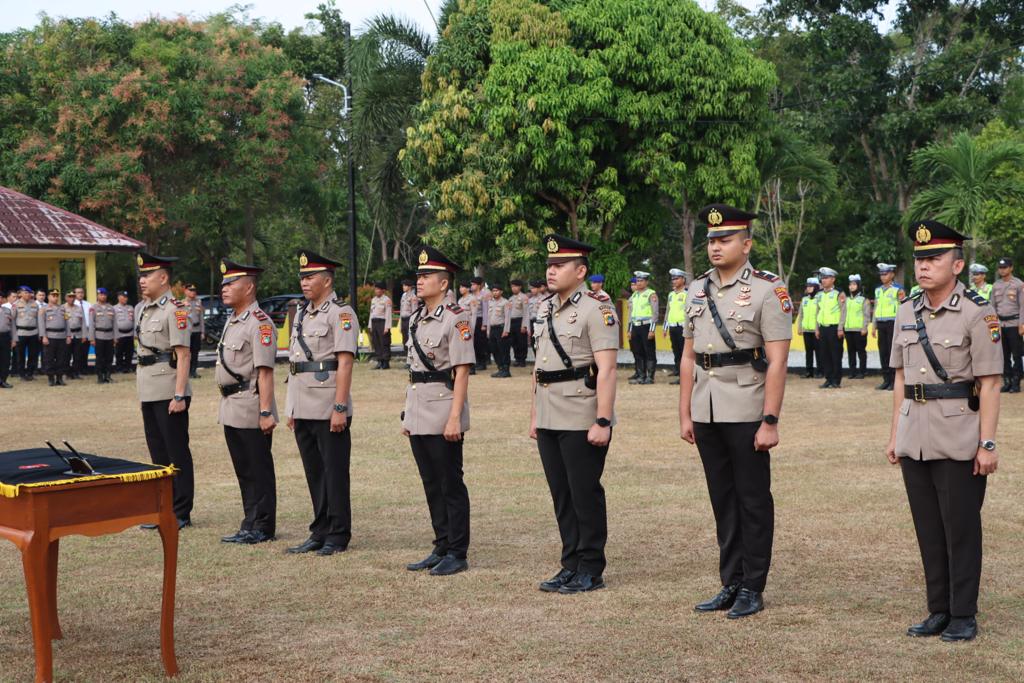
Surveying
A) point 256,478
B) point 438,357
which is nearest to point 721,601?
point 438,357

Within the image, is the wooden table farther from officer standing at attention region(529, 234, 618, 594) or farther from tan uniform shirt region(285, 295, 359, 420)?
tan uniform shirt region(285, 295, 359, 420)

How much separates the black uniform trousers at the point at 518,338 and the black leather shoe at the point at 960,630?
18.3 meters

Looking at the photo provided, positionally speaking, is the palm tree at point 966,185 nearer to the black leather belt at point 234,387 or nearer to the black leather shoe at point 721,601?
the black leather belt at point 234,387

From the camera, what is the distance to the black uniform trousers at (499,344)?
22344 millimetres

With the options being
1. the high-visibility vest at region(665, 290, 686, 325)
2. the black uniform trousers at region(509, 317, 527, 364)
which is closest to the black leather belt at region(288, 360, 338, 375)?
the high-visibility vest at region(665, 290, 686, 325)

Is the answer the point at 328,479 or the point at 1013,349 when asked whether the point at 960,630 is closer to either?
the point at 328,479

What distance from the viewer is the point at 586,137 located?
2242 cm

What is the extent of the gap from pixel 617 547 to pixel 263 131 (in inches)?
1093

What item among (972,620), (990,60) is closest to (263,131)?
(990,60)

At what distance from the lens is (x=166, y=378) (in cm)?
840

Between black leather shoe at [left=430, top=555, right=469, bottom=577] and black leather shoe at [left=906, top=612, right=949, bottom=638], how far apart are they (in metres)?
2.52

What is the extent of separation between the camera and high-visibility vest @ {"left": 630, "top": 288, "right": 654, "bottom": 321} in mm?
20078

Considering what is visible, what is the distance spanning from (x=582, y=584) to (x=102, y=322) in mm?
17412

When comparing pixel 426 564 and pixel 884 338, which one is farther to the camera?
pixel 884 338
